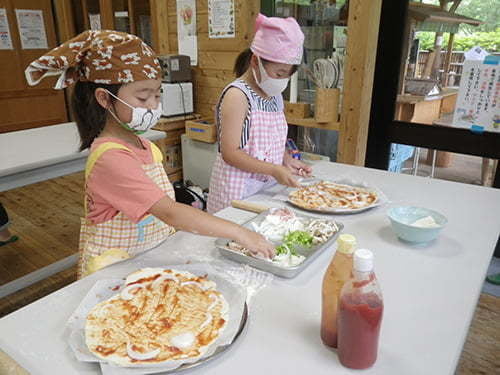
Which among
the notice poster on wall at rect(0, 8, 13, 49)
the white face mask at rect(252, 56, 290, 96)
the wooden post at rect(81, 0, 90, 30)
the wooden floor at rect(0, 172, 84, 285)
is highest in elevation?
the wooden post at rect(81, 0, 90, 30)

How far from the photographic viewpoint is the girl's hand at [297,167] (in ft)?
5.71

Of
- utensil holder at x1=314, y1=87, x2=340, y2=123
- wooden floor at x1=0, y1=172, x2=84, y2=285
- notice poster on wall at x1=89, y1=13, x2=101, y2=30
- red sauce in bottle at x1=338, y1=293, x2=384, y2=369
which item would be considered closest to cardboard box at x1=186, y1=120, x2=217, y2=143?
utensil holder at x1=314, y1=87, x2=340, y2=123

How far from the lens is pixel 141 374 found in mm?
670

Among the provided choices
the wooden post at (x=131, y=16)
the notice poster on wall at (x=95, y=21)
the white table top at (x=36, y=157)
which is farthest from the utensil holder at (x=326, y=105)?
the notice poster on wall at (x=95, y=21)

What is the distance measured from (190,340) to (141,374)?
4.6 inches

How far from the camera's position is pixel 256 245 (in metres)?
1.00

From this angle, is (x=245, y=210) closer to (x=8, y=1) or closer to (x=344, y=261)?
(x=344, y=261)

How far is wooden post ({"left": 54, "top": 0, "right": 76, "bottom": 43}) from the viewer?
503 cm

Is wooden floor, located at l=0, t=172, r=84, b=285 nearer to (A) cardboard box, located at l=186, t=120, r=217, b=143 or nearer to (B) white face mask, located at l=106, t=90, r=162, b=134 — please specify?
(A) cardboard box, located at l=186, t=120, r=217, b=143

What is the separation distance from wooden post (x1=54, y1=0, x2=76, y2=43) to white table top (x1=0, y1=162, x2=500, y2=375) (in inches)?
193

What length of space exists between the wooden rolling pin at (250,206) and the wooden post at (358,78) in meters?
1.64

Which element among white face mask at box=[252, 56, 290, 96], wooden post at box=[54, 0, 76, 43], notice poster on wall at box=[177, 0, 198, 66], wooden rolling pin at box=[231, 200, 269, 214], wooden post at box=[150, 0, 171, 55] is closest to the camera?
wooden rolling pin at box=[231, 200, 269, 214]

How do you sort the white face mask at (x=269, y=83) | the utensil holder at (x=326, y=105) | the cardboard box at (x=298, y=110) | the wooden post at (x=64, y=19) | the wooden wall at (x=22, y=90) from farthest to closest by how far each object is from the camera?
the wooden post at (x=64, y=19) < the wooden wall at (x=22, y=90) < the cardboard box at (x=298, y=110) < the utensil holder at (x=326, y=105) < the white face mask at (x=269, y=83)

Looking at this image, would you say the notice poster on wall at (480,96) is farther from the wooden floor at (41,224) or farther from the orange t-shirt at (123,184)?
the wooden floor at (41,224)
